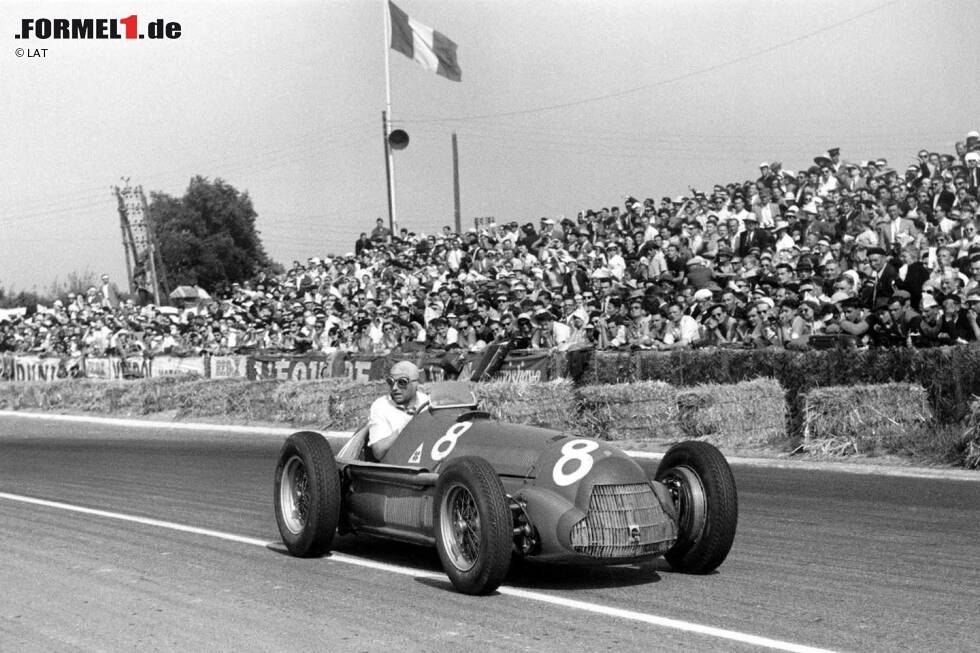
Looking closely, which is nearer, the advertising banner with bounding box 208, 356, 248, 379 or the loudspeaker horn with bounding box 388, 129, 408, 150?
the advertising banner with bounding box 208, 356, 248, 379

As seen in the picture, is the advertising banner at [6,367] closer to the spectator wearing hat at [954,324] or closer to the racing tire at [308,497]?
the spectator wearing hat at [954,324]

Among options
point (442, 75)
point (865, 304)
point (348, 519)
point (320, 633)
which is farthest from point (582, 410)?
point (442, 75)

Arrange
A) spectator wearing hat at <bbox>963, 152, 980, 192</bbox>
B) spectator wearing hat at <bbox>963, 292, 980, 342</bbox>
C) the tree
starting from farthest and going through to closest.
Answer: the tree → spectator wearing hat at <bbox>963, 152, 980, 192</bbox> → spectator wearing hat at <bbox>963, 292, 980, 342</bbox>

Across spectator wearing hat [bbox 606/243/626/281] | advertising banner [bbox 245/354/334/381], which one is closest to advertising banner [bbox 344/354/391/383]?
advertising banner [bbox 245/354/334/381]

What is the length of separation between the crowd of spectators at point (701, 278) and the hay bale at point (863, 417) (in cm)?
97

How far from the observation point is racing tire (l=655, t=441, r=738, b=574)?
7.20 meters

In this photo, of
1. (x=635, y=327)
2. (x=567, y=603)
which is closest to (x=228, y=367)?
(x=635, y=327)

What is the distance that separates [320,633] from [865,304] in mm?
11476

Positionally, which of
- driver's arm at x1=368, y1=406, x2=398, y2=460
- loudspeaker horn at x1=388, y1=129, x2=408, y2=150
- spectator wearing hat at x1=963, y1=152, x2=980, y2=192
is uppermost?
loudspeaker horn at x1=388, y1=129, x2=408, y2=150

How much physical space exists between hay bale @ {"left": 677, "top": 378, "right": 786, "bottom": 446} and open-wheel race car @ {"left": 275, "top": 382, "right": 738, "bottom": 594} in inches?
292

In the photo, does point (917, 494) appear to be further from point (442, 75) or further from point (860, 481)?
point (442, 75)

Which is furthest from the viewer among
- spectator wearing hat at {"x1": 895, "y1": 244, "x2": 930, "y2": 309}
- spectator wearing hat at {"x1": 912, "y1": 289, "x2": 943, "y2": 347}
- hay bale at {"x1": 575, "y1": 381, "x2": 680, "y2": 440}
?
hay bale at {"x1": 575, "y1": 381, "x2": 680, "y2": 440}

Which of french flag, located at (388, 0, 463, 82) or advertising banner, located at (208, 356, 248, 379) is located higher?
french flag, located at (388, 0, 463, 82)

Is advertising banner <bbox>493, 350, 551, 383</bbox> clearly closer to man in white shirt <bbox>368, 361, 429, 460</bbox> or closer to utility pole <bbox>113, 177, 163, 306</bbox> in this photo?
man in white shirt <bbox>368, 361, 429, 460</bbox>
